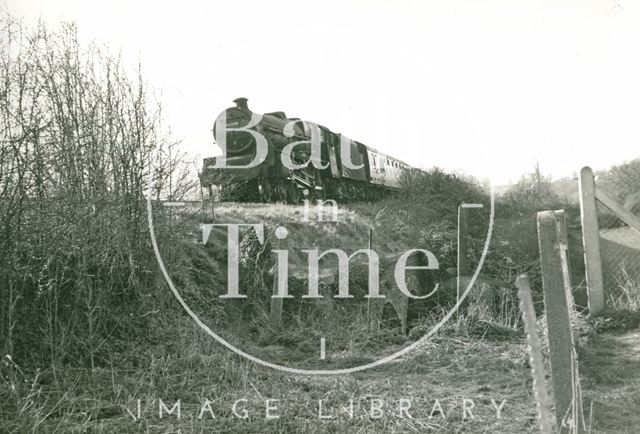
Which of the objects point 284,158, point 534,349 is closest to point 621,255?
point 534,349

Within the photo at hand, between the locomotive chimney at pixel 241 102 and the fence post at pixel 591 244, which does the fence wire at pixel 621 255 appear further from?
the locomotive chimney at pixel 241 102

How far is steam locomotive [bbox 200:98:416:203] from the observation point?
1300cm

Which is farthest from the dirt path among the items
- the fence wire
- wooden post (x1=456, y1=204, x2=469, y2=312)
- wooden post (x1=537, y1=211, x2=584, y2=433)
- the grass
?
wooden post (x1=456, y1=204, x2=469, y2=312)

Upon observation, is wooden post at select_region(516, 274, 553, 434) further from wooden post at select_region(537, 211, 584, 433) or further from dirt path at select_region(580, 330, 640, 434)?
dirt path at select_region(580, 330, 640, 434)

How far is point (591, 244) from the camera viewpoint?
5.79 m

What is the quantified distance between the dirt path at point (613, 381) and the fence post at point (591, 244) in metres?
0.50

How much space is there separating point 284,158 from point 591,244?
886 centimetres

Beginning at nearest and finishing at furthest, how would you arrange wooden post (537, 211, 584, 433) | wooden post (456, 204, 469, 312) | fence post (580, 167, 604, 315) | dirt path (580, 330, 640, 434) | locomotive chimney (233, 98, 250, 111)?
wooden post (537, 211, 584, 433)
dirt path (580, 330, 640, 434)
fence post (580, 167, 604, 315)
wooden post (456, 204, 469, 312)
locomotive chimney (233, 98, 250, 111)

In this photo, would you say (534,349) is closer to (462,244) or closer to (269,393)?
(269,393)

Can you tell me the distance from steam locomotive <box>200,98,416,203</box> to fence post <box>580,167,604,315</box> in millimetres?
6477

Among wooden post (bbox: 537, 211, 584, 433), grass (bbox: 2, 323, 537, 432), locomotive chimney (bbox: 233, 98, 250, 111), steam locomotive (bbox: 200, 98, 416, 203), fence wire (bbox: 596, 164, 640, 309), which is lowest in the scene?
grass (bbox: 2, 323, 537, 432)

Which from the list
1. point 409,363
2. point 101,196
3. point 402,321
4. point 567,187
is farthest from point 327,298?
point 567,187

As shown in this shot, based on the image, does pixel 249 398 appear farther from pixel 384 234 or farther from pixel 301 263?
pixel 384 234

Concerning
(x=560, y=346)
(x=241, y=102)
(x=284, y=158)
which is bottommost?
(x=560, y=346)
